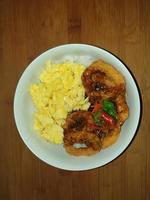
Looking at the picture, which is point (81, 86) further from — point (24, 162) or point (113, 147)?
point (24, 162)

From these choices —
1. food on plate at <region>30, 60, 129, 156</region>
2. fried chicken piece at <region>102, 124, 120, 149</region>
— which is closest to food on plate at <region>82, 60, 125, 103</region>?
food on plate at <region>30, 60, 129, 156</region>

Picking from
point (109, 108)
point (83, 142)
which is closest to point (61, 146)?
point (83, 142)

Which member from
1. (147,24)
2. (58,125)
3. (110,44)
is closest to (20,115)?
(58,125)

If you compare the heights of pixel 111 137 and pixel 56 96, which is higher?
pixel 56 96

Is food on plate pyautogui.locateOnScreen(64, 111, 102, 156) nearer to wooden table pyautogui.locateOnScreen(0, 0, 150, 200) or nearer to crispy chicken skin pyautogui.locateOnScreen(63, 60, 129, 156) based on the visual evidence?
crispy chicken skin pyautogui.locateOnScreen(63, 60, 129, 156)

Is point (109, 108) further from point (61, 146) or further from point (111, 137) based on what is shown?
point (61, 146)

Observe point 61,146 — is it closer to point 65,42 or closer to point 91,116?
point 91,116

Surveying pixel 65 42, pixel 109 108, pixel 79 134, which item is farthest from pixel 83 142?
pixel 65 42

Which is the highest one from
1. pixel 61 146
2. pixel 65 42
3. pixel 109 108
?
pixel 65 42
